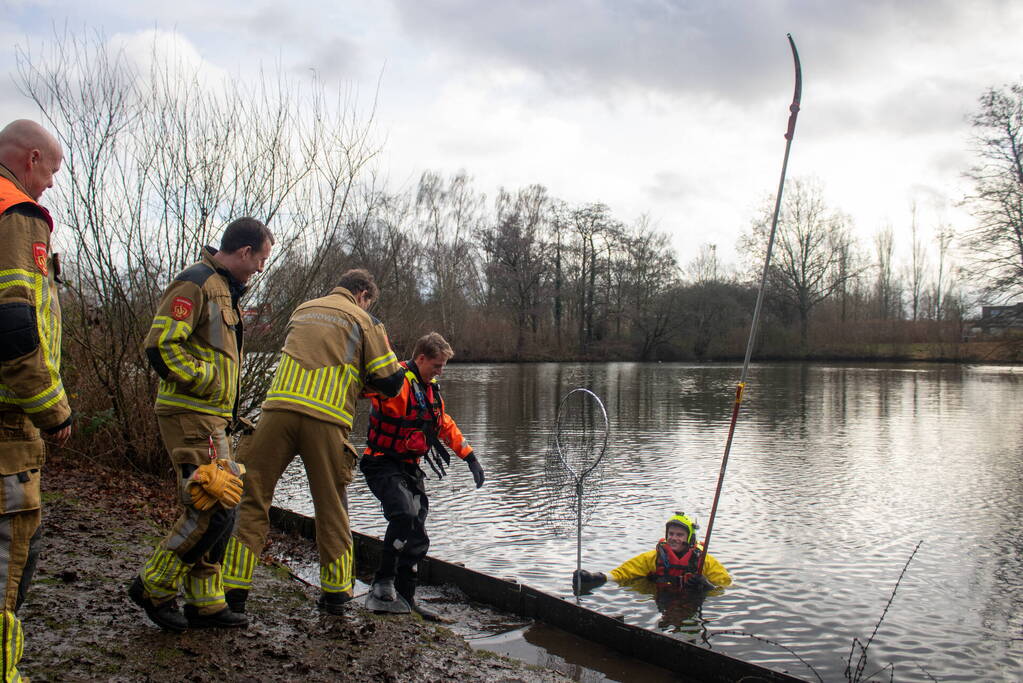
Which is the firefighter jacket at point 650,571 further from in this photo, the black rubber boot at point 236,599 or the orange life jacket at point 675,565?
the black rubber boot at point 236,599

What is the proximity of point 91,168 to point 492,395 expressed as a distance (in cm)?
2037

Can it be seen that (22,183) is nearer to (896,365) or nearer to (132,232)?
(132,232)

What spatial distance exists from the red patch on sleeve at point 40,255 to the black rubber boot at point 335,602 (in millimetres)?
2647

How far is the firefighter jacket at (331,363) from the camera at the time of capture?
4.63m

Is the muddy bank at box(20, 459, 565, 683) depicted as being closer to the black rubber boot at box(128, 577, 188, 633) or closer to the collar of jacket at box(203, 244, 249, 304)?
the black rubber boot at box(128, 577, 188, 633)

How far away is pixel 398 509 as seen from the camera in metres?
5.39

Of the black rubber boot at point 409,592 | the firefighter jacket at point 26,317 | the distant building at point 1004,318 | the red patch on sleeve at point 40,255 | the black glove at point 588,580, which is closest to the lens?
the firefighter jacket at point 26,317

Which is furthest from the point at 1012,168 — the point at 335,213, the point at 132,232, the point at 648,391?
the point at 132,232

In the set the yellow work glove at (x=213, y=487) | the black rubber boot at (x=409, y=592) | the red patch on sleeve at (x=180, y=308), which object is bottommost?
the black rubber boot at (x=409, y=592)

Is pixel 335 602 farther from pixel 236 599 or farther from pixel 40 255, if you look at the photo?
pixel 40 255

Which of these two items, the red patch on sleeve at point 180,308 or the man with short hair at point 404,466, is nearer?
the red patch on sleeve at point 180,308

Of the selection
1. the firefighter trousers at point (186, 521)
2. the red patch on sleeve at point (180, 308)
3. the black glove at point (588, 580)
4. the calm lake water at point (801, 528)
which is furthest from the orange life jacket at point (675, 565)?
the red patch on sleeve at point (180, 308)

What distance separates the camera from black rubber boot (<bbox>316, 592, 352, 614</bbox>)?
4.86 m

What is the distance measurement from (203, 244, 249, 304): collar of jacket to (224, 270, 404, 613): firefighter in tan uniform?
0.47m
